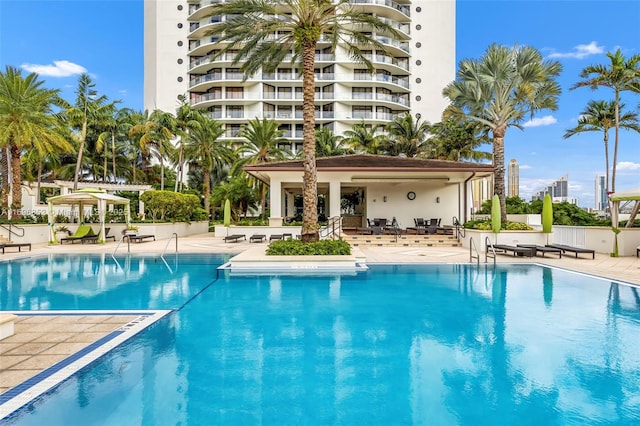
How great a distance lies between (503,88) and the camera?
59.2 ft

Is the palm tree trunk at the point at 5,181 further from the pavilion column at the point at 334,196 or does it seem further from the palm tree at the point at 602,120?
the palm tree at the point at 602,120

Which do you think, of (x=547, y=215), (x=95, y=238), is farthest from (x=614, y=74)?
(x=95, y=238)

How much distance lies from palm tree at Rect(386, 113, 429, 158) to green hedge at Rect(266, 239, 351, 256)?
23.7 m

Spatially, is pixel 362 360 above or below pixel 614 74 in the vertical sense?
below

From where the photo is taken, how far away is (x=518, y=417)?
11.8 feet

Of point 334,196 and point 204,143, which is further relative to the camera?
point 204,143

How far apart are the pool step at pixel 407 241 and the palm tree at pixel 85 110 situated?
96.6 feet

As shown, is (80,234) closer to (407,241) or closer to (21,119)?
(21,119)

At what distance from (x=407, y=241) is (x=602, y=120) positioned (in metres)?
20.8

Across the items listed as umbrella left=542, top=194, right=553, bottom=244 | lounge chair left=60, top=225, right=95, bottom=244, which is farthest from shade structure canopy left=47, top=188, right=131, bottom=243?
umbrella left=542, top=194, right=553, bottom=244

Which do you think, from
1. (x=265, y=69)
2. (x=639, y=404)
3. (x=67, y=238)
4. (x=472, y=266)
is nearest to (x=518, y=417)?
(x=639, y=404)

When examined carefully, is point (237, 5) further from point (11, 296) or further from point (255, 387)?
point (255, 387)

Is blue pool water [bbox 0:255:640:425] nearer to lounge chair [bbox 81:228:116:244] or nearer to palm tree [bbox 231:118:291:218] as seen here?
lounge chair [bbox 81:228:116:244]

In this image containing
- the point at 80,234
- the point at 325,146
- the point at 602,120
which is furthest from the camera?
the point at 325,146
